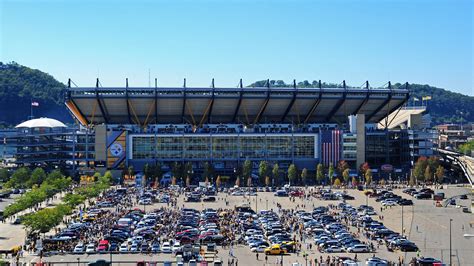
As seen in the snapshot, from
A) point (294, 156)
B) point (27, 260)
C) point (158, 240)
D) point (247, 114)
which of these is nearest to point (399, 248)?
point (158, 240)

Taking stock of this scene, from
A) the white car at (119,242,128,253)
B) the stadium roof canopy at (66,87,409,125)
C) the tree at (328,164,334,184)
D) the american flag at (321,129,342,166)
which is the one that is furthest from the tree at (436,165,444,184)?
the white car at (119,242,128,253)

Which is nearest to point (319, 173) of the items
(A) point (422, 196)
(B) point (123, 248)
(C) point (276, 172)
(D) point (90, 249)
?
(C) point (276, 172)

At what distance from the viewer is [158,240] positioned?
44.4 m

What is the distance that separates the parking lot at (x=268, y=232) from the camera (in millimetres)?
39875

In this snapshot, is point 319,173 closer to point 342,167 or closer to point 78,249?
point 342,167

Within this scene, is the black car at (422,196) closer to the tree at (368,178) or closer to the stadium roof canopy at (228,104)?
the tree at (368,178)

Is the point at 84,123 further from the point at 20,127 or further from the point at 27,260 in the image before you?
the point at 27,260

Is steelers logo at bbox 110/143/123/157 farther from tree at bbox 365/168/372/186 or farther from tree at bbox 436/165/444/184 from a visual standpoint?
tree at bbox 436/165/444/184

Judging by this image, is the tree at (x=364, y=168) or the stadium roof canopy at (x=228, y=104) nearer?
the tree at (x=364, y=168)

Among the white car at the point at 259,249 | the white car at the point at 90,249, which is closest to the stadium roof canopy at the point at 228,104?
the white car at the point at 90,249

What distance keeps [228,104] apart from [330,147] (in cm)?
1653

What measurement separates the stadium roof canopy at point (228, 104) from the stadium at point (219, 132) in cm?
15

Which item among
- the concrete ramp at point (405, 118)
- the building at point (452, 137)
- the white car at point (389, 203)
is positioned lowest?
the white car at point (389, 203)

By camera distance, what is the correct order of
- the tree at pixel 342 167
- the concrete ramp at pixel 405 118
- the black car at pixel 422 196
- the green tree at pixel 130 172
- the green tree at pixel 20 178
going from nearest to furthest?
the black car at pixel 422 196
the green tree at pixel 20 178
the green tree at pixel 130 172
the tree at pixel 342 167
the concrete ramp at pixel 405 118
